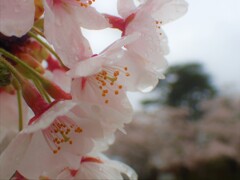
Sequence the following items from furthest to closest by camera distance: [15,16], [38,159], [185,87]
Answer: [185,87], [38,159], [15,16]

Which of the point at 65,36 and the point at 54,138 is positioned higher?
the point at 65,36

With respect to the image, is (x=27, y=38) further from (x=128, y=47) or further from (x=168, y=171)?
(x=168, y=171)

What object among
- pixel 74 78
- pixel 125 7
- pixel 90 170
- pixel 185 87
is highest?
pixel 185 87

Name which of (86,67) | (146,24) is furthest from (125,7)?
(86,67)

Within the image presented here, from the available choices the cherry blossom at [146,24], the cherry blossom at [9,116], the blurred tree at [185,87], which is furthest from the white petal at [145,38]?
the blurred tree at [185,87]

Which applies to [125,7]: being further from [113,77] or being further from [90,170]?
[90,170]

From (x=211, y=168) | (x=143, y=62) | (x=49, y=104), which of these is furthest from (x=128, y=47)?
(x=211, y=168)

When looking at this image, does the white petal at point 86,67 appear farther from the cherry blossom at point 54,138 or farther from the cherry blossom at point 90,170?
the cherry blossom at point 90,170
